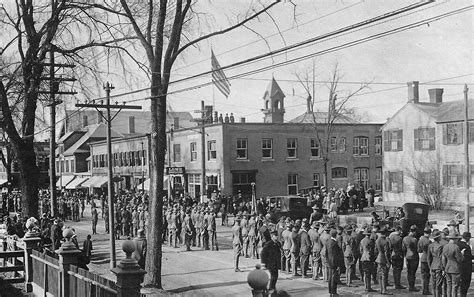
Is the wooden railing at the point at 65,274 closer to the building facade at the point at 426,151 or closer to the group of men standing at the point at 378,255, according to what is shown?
the group of men standing at the point at 378,255

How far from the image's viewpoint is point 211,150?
46.7m

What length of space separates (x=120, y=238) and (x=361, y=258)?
16823mm

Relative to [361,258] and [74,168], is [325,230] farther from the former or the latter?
[74,168]

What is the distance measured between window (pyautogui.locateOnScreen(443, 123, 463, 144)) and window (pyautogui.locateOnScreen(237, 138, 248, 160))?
50.0 ft

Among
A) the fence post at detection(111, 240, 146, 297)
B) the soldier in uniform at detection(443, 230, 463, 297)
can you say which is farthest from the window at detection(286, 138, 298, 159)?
the fence post at detection(111, 240, 146, 297)

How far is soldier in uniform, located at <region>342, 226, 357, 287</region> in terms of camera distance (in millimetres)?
16297

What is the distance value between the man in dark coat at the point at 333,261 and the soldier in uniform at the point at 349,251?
78cm

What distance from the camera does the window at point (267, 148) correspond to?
155 feet

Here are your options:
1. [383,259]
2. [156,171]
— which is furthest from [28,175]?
[383,259]

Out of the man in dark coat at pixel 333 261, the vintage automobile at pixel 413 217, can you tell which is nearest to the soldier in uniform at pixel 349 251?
the man in dark coat at pixel 333 261

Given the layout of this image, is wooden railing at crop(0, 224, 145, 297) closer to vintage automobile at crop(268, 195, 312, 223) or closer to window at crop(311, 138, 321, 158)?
vintage automobile at crop(268, 195, 312, 223)

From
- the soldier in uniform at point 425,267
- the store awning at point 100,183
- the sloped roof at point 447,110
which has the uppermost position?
the sloped roof at point 447,110

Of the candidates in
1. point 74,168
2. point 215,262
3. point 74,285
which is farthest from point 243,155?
point 74,168

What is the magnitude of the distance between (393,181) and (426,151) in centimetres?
439
